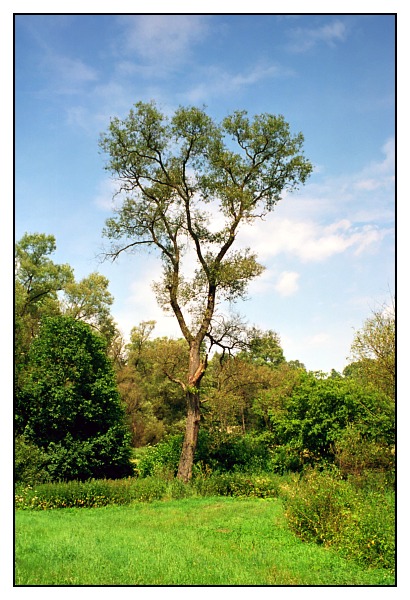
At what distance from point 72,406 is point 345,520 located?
35.1 feet

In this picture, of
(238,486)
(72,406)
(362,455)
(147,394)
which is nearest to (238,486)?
(238,486)

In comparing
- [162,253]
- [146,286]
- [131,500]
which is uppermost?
[162,253]

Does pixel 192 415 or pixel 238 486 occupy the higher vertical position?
pixel 192 415

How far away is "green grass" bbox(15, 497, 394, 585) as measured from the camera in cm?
705

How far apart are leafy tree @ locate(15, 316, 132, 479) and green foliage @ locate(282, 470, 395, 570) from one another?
8451 mm

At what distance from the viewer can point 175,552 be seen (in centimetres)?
838

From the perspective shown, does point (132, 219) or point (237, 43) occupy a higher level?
point (237, 43)

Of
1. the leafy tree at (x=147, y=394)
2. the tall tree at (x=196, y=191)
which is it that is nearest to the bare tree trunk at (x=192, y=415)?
the tall tree at (x=196, y=191)

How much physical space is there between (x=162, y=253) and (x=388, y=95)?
30.9ft

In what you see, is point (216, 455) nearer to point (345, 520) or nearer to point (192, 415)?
point (192, 415)

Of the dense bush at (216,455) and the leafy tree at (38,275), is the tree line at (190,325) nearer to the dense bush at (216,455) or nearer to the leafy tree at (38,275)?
the dense bush at (216,455)
